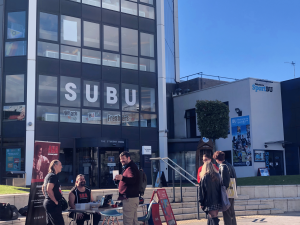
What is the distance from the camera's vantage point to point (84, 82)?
58.7 feet

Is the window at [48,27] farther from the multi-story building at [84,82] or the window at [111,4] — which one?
the window at [111,4]

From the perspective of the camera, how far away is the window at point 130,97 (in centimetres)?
1897

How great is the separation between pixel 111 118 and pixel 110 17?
5489 mm

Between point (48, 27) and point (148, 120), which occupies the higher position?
point (48, 27)

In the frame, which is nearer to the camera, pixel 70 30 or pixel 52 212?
pixel 52 212

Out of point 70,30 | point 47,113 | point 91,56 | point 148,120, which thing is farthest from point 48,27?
point 148,120

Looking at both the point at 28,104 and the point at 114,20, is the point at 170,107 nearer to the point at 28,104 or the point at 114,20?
the point at 114,20

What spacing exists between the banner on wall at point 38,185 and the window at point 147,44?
12.5 m

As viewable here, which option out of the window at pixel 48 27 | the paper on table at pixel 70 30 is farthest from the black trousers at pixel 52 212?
the paper on table at pixel 70 30

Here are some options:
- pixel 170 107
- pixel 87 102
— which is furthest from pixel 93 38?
pixel 170 107

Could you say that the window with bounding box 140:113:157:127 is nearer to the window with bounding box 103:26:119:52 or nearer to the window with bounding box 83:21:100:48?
the window with bounding box 103:26:119:52

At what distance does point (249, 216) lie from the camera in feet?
36.3

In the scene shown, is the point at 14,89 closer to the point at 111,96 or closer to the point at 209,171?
the point at 111,96

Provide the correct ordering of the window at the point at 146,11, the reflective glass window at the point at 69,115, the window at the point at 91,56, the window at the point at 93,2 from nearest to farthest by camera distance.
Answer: the reflective glass window at the point at 69,115
the window at the point at 91,56
the window at the point at 93,2
the window at the point at 146,11
